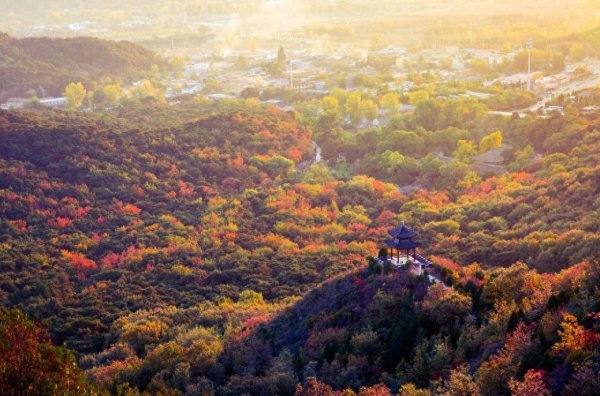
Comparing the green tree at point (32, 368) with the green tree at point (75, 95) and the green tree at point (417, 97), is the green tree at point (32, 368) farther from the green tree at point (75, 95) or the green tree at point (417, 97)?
the green tree at point (75, 95)

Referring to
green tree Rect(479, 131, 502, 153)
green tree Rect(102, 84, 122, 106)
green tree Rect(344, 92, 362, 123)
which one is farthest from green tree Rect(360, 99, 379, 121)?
green tree Rect(102, 84, 122, 106)

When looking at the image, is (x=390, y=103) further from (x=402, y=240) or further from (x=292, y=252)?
(x=402, y=240)

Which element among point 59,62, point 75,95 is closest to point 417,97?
point 75,95

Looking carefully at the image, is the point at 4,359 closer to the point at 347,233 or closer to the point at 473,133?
the point at 347,233

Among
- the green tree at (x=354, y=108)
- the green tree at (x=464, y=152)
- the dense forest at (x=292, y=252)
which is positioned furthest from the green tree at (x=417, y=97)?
the green tree at (x=464, y=152)

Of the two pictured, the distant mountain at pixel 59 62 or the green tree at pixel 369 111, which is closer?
the green tree at pixel 369 111

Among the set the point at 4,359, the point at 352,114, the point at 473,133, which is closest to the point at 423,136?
the point at 473,133
